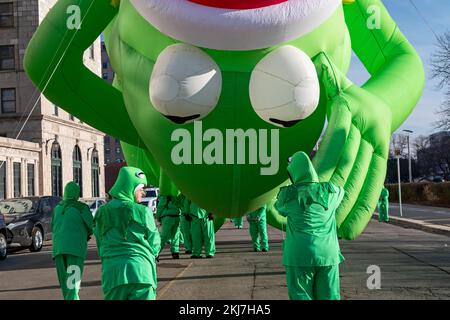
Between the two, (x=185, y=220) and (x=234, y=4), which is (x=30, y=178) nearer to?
(x=185, y=220)

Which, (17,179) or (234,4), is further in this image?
(17,179)

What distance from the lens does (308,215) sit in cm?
539

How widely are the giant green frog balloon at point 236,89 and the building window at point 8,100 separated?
32917 mm

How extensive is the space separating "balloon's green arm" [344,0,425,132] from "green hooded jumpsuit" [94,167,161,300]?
277 cm

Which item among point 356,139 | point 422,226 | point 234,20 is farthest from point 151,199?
point 234,20

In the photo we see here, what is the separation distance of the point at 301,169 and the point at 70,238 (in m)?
2.85

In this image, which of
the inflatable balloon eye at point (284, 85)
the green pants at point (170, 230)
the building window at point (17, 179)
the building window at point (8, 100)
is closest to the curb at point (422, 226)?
the green pants at point (170, 230)

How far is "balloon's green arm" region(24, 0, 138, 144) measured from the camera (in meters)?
6.26

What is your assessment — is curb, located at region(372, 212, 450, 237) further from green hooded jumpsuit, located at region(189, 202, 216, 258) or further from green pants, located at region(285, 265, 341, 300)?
green pants, located at region(285, 265, 341, 300)

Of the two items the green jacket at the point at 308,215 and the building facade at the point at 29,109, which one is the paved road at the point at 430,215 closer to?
the green jacket at the point at 308,215

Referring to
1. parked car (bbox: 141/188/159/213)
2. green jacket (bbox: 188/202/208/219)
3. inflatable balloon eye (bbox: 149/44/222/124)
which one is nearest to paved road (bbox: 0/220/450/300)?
green jacket (bbox: 188/202/208/219)

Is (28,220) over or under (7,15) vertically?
under

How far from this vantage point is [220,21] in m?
4.96
